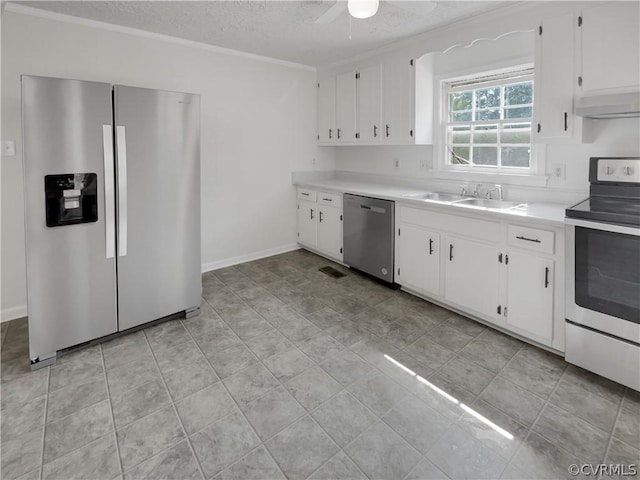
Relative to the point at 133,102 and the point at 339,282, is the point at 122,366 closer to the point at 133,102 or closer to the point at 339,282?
the point at 133,102

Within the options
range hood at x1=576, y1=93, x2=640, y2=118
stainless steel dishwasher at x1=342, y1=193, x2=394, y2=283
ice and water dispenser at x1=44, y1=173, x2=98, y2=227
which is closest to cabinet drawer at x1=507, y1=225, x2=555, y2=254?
range hood at x1=576, y1=93, x2=640, y2=118

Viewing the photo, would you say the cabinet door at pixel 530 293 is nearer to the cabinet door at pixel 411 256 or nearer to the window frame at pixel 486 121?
the cabinet door at pixel 411 256

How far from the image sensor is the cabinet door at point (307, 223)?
4.55 m

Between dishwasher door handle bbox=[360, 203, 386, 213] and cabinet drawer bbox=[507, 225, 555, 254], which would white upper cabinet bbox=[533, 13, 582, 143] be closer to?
cabinet drawer bbox=[507, 225, 555, 254]

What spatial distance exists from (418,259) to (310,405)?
174 centimetres

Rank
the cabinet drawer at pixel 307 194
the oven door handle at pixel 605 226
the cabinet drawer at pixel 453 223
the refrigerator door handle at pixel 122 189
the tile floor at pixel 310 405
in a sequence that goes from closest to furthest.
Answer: the tile floor at pixel 310 405, the oven door handle at pixel 605 226, the refrigerator door handle at pixel 122 189, the cabinet drawer at pixel 453 223, the cabinet drawer at pixel 307 194

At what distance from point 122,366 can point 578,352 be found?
2805mm

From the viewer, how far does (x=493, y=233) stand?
2682 mm

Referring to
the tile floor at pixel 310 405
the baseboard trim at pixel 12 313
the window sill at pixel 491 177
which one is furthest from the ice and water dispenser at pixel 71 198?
the window sill at pixel 491 177

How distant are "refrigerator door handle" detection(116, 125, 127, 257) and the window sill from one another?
9.25ft

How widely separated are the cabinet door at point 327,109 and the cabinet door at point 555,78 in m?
2.41

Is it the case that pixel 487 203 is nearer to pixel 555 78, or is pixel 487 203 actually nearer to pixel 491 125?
pixel 491 125

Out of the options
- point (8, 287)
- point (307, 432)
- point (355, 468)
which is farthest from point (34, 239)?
point (355, 468)

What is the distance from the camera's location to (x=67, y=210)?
7.64 ft
